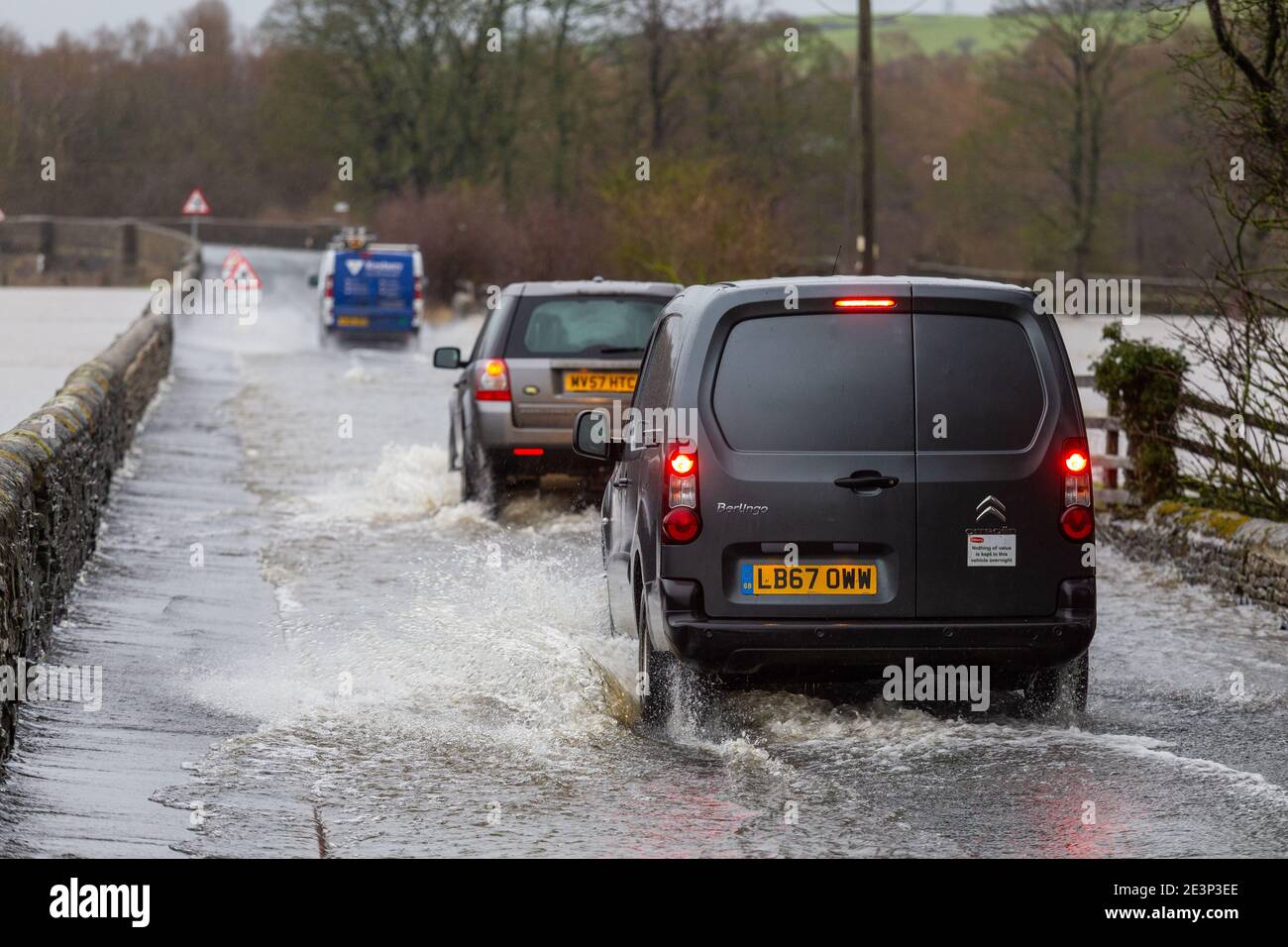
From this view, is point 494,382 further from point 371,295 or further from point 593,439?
point 371,295

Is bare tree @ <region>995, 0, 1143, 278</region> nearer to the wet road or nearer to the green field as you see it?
the green field

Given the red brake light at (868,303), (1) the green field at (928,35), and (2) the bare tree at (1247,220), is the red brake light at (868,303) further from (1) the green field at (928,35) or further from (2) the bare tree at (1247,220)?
(1) the green field at (928,35)

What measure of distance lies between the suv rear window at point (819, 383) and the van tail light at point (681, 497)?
18 centimetres

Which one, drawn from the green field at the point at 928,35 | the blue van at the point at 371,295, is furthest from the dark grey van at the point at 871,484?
the green field at the point at 928,35

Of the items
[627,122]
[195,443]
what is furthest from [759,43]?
[195,443]

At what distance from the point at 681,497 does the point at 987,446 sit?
45.1 inches

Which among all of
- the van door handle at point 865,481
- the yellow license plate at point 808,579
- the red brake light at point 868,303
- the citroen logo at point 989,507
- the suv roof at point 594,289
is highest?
the suv roof at point 594,289

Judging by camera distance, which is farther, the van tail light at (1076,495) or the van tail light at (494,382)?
the van tail light at (494,382)

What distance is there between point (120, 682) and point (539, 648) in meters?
1.87

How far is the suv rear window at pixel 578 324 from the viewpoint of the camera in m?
14.4

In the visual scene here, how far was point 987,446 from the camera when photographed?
7.27 metres

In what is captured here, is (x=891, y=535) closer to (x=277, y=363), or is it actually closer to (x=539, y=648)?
(x=539, y=648)

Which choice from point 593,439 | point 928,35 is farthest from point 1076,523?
point 928,35
